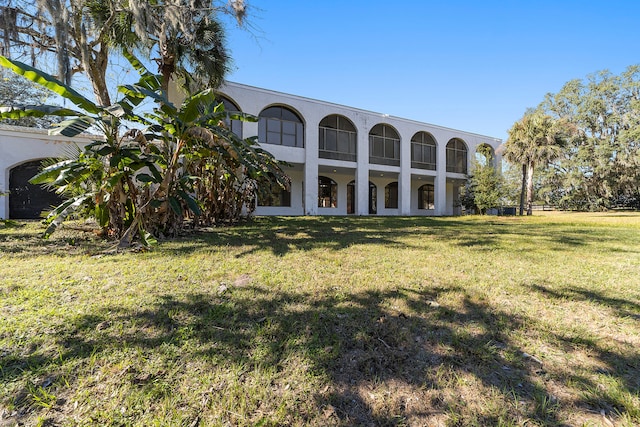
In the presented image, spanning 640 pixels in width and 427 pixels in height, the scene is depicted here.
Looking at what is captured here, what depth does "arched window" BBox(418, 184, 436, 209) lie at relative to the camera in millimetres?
29188

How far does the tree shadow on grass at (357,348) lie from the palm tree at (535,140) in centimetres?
2651

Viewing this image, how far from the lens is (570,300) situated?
3.20 metres

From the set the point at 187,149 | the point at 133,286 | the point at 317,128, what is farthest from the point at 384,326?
the point at 317,128

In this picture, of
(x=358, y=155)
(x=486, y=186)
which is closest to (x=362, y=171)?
(x=358, y=155)

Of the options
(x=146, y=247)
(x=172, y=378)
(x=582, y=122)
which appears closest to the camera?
(x=172, y=378)

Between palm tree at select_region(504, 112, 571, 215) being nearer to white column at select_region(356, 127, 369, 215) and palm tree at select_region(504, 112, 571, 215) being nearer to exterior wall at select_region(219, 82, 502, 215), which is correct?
exterior wall at select_region(219, 82, 502, 215)

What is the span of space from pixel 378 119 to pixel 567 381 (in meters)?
22.3

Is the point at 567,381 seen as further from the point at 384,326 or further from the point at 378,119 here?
the point at 378,119

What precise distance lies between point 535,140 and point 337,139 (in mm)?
16332

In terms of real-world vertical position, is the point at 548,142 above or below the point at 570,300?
above

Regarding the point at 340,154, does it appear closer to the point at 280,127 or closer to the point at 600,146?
the point at 280,127

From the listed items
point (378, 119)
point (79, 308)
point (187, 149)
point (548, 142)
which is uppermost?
point (378, 119)

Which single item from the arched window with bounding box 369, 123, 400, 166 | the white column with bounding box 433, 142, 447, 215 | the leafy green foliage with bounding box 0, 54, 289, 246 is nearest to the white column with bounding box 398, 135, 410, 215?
the arched window with bounding box 369, 123, 400, 166

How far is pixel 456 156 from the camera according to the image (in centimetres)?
2697
